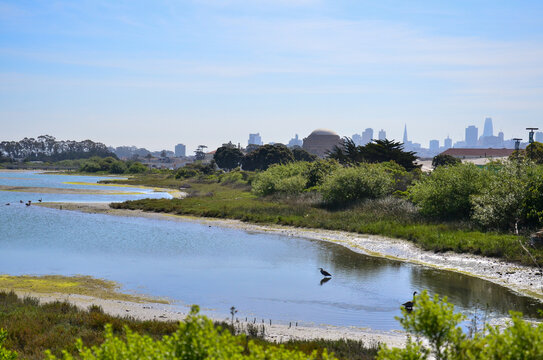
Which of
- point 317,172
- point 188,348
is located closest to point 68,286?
point 188,348

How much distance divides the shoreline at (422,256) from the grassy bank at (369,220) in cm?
72

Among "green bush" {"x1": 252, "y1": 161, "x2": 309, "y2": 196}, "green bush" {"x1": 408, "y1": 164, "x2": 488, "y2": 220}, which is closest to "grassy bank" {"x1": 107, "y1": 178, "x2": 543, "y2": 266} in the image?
"green bush" {"x1": 408, "y1": 164, "x2": 488, "y2": 220}

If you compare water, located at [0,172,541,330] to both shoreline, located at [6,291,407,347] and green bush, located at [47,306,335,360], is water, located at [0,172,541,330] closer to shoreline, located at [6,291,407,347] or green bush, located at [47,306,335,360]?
shoreline, located at [6,291,407,347]

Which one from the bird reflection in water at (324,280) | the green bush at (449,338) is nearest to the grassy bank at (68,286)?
the bird reflection in water at (324,280)

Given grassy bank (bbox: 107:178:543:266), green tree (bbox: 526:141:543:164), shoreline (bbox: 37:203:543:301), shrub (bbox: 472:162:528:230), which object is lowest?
shoreline (bbox: 37:203:543:301)

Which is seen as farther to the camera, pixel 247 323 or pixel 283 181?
pixel 283 181

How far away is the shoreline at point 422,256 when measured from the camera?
859 inches

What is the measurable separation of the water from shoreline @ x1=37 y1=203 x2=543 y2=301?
888mm

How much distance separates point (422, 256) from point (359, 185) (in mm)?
17635

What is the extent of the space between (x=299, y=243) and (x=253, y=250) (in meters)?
4.04

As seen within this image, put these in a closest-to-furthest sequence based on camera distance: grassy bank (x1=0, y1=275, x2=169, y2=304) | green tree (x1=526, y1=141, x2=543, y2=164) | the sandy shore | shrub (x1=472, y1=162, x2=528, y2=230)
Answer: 1. the sandy shore
2. grassy bank (x1=0, y1=275, x2=169, y2=304)
3. shrub (x1=472, y1=162, x2=528, y2=230)
4. green tree (x1=526, y1=141, x2=543, y2=164)

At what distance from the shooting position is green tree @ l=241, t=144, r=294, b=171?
361 feet

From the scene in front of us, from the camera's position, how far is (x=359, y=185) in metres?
45.2

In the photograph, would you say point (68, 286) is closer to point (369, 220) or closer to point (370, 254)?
point (370, 254)
